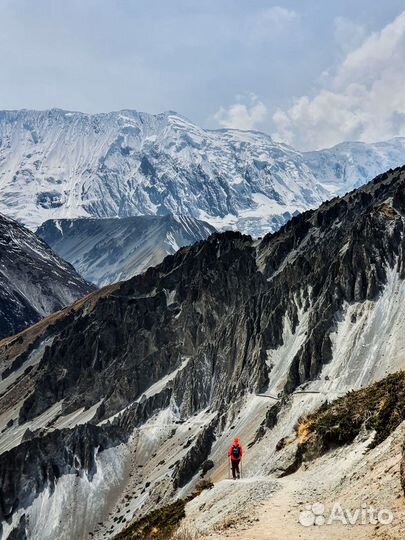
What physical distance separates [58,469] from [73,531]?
13.2 m

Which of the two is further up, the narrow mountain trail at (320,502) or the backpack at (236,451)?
the backpack at (236,451)

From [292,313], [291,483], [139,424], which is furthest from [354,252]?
[291,483]

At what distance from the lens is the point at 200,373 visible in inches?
4641

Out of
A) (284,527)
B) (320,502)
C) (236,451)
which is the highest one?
(236,451)

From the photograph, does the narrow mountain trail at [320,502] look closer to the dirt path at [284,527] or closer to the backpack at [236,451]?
the dirt path at [284,527]

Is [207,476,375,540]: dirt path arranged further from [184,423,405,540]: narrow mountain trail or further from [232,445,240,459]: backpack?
[232,445,240,459]: backpack

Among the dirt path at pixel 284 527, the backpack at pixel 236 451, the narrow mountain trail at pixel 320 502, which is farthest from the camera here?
the backpack at pixel 236 451

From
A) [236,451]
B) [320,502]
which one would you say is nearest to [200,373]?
[236,451]

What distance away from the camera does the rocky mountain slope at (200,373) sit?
307ft

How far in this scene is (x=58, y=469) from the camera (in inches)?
4038

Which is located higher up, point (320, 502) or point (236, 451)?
point (236, 451)

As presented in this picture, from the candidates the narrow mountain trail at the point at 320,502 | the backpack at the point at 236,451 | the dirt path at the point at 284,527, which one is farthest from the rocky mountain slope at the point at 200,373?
the dirt path at the point at 284,527

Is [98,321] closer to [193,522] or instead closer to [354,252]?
[354,252]

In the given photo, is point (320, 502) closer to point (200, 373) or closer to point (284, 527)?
point (284, 527)
